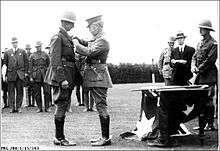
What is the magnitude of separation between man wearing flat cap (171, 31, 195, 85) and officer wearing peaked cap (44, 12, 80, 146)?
203cm

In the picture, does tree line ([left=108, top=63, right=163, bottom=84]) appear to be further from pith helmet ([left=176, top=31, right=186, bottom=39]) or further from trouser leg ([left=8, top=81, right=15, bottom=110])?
pith helmet ([left=176, top=31, right=186, bottom=39])

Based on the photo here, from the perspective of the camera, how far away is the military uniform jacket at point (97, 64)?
6902mm

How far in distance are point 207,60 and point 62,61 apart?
2.54m

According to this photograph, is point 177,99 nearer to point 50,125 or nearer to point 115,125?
point 115,125

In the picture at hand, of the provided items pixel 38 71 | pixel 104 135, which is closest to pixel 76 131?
pixel 104 135

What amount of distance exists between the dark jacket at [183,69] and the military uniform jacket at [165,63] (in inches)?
57.8

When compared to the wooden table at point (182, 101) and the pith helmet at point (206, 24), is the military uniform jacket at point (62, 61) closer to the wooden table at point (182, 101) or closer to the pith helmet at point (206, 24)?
the wooden table at point (182, 101)

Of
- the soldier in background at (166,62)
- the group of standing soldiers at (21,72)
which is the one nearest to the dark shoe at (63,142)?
the soldier in background at (166,62)

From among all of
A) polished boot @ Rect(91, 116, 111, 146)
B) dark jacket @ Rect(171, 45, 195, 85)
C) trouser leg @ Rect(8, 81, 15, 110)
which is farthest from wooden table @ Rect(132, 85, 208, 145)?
trouser leg @ Rect(8, 81, 15, 110)

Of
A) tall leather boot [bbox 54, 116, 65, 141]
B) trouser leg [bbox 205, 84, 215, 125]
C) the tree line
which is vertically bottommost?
the tree line

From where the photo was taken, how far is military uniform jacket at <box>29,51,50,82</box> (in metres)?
12.2

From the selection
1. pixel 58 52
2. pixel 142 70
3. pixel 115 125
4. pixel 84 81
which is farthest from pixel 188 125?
pixel 142 70

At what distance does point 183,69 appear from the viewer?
26.4 feet

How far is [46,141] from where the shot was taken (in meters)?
7.13
